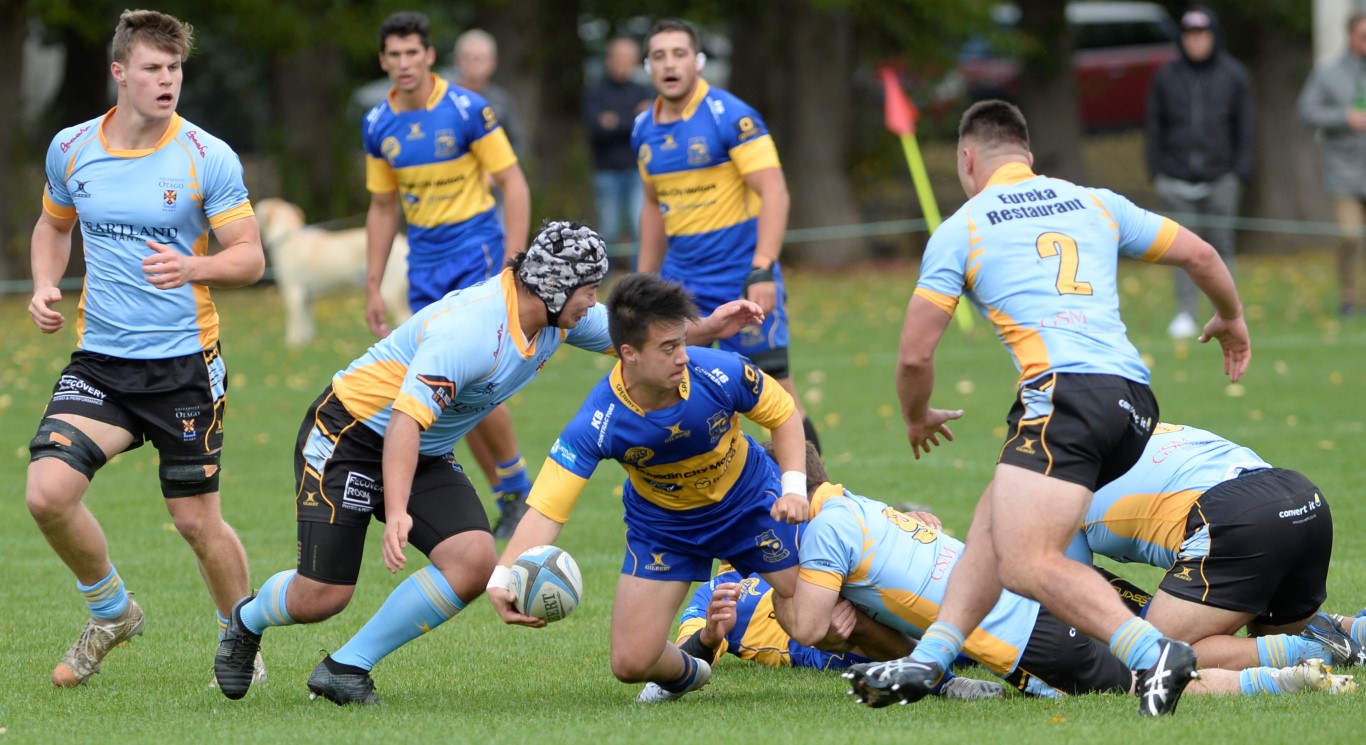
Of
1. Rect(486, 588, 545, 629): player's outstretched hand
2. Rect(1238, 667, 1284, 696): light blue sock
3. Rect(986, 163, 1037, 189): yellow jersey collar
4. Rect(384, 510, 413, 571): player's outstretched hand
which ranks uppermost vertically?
Rect(986, 163, 1037, 189): yellow jersey collar

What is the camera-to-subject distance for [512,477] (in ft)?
28.1

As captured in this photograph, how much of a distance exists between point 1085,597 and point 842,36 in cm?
2028

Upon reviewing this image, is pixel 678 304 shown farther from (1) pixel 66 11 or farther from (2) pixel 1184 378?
(1) pixel 66 11

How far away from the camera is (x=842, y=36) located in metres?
24.6

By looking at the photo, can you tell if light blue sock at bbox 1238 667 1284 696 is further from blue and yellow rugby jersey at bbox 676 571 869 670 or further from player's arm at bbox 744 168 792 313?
player's arm at bbox 744 168 792 313

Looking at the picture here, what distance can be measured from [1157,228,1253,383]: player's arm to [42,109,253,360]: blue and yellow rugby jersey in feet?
10.5

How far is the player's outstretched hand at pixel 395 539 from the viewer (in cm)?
509

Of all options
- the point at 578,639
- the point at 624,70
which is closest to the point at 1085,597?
the point at 578,639

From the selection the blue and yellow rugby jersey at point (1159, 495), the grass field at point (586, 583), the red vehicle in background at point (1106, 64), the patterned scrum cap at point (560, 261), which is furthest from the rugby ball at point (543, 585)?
the red vehicle in background at point (1106, 64)

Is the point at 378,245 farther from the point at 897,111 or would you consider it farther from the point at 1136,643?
the point at 897,111

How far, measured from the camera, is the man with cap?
5.47 metres

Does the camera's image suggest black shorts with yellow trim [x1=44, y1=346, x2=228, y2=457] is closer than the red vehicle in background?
Yes

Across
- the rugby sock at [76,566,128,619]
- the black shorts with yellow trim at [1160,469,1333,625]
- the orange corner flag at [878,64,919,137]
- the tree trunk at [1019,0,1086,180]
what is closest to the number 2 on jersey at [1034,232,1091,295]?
the black shorts with yellow trim at [1160,469,1333,625]

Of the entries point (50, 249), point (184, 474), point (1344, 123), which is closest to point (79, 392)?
point (184, 474)
